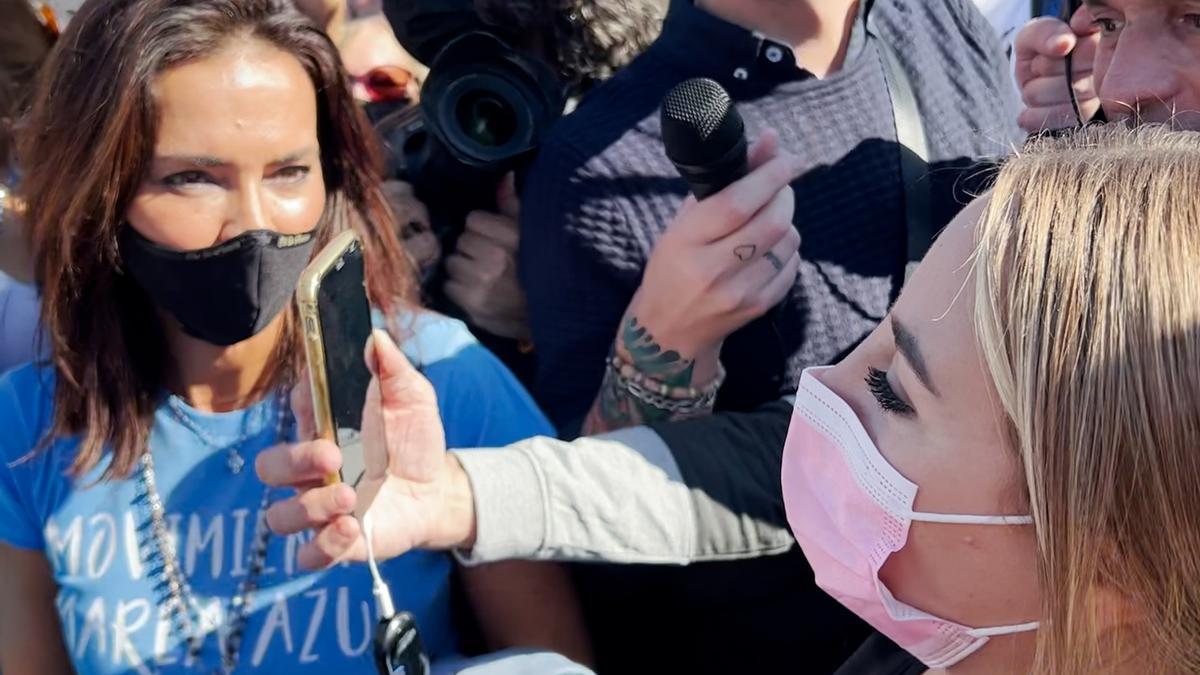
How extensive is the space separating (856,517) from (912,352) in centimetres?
20

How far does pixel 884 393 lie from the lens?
130 cm

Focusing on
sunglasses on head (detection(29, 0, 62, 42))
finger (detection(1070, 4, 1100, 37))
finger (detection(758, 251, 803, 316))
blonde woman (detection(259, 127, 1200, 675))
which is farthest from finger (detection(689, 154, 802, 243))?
sunglasses on head (detection(29, 0, 62, 42))

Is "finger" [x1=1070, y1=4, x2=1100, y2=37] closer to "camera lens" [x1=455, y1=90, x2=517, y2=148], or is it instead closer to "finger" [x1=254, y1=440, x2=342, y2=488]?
"camera lens" [x1=455, y1=90, x2=517, y2=148]

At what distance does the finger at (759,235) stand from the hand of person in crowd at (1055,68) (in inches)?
26.5

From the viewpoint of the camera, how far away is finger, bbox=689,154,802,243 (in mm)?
1711

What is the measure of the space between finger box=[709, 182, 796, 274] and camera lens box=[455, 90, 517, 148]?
634mm

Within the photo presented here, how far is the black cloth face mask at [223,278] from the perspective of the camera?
1879 millimetres

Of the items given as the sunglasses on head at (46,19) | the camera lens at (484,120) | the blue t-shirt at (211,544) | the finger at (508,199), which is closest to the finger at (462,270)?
the finger at (508,199)

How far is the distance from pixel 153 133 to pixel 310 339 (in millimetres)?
677

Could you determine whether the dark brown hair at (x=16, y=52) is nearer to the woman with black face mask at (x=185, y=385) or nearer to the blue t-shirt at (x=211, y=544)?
the woman with black face mask at (x=185, y=385)

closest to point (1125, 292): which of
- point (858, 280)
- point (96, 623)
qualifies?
point (858, 280)

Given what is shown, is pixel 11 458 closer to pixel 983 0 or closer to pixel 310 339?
pixel 310 339

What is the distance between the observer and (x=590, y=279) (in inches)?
77.1

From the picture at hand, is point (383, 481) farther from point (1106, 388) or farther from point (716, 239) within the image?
point (1106, 388)
